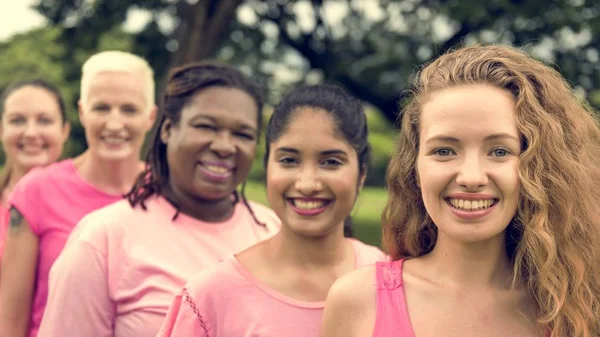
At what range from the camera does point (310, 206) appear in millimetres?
3023

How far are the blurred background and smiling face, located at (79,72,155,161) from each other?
28.2 feet

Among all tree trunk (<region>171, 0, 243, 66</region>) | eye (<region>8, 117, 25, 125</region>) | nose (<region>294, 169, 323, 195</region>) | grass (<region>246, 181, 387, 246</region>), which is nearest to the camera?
nose (<region>294, 169, 323, 195</region>)

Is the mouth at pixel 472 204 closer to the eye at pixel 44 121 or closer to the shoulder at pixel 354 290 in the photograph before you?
the shoulder at pixel 354 290

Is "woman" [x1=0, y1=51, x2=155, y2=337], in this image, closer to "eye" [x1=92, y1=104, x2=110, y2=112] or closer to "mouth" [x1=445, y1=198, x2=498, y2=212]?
"eye" [x1=92, y1=104, x2=110, y2=112]

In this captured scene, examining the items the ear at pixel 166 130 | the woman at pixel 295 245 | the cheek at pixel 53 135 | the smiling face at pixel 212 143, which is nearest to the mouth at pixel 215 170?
the smiling face at pixel 212 143

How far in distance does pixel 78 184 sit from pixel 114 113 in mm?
391

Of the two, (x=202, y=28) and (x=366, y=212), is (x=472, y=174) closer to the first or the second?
(x=202, y=28)

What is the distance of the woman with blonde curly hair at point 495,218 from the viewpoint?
247 centimetres

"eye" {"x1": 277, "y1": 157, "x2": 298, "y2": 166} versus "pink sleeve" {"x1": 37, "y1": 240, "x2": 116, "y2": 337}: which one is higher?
"eye" {"x1": 277, "y1": 157, "x2": 298, "y2": 166}

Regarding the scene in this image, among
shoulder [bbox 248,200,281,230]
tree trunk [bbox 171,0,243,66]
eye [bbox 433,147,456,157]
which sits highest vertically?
tree trunk [bbox 171,0,243,66]

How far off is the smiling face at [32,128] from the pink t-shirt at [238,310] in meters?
2.64

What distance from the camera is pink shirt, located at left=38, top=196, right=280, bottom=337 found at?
3.38m

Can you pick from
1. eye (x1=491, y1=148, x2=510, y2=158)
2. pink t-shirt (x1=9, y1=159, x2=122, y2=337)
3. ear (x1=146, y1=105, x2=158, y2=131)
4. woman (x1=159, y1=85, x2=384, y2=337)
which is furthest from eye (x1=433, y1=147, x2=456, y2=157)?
ear (x1=146, y1=105, x2=158, y2=131)

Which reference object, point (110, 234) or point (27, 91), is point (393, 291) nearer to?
point (110, 234)
